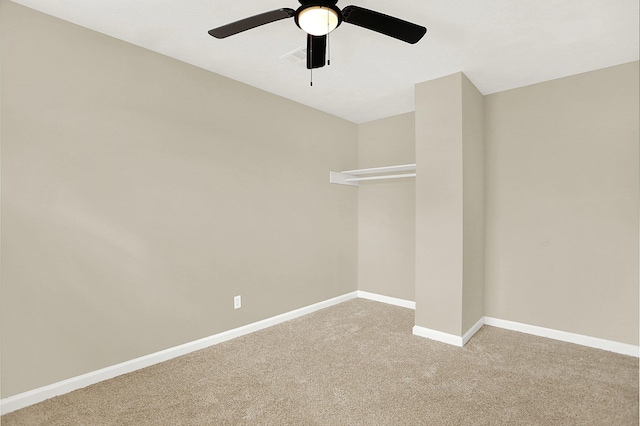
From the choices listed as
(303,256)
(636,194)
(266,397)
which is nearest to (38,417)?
(266,397)

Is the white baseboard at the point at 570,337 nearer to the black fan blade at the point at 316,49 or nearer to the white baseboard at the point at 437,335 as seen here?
the white baseboard at the point at 437,335

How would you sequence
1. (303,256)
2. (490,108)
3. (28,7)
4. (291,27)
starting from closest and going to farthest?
(28,7) → (291,27) → (490,108) → (303,256)

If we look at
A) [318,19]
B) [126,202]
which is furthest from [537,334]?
[126,202]

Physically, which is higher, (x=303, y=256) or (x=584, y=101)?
(x=584, y=101)

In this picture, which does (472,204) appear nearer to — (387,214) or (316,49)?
(387,214)

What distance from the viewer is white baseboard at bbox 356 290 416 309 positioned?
3.99 metres

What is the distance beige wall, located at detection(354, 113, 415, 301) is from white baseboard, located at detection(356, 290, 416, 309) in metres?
0.05

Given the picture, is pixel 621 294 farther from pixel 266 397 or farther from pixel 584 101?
pixel 266 397

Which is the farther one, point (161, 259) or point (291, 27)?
point (161, 259)

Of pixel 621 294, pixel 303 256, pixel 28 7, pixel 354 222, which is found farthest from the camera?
pixel 354 222

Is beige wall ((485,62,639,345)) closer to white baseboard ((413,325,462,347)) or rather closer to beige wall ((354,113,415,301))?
white baseboard ((413,325,462,347))

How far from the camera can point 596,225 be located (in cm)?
287

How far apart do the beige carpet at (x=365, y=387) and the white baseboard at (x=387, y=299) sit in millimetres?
941

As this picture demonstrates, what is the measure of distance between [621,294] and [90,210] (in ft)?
14.5
